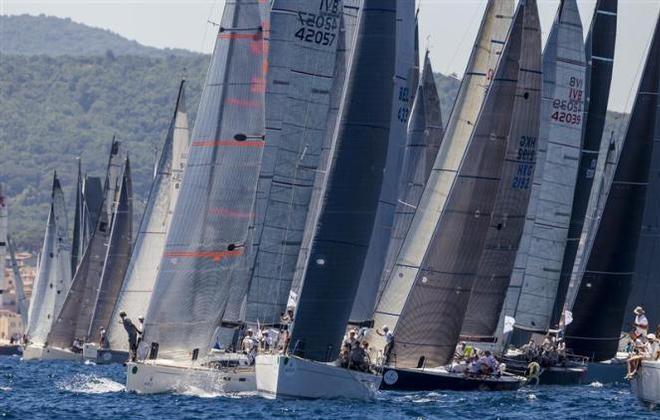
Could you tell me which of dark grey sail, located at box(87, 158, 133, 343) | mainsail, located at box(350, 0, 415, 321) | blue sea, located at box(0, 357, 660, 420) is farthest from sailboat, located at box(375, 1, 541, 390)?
dark grey sail, located at box(87, 158, 133, 343)

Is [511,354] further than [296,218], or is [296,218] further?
[511,354]

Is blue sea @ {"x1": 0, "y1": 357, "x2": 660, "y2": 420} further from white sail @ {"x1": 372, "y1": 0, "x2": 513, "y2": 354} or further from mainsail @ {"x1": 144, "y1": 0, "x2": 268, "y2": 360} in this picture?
white sail @ {"x1": 372, "y1": 0, "x2": 513, "y2": 354}

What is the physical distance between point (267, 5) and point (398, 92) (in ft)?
10.3

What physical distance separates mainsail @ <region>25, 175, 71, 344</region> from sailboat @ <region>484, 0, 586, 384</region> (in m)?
23.7

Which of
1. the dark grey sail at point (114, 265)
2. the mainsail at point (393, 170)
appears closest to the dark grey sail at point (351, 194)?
the mainsail at point (393, 170)

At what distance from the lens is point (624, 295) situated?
132 ft

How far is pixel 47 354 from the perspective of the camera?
57.3 metres

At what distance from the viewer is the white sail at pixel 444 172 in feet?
119

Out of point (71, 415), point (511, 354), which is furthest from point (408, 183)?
point (71, 415)

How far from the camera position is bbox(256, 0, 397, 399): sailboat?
3084 cm

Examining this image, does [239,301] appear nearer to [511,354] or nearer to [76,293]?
[511,354]

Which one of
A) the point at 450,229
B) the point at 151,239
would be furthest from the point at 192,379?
the point at 151,239

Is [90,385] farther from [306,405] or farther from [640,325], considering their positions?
[640,325]

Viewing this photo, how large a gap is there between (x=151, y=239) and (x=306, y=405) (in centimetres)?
1736
